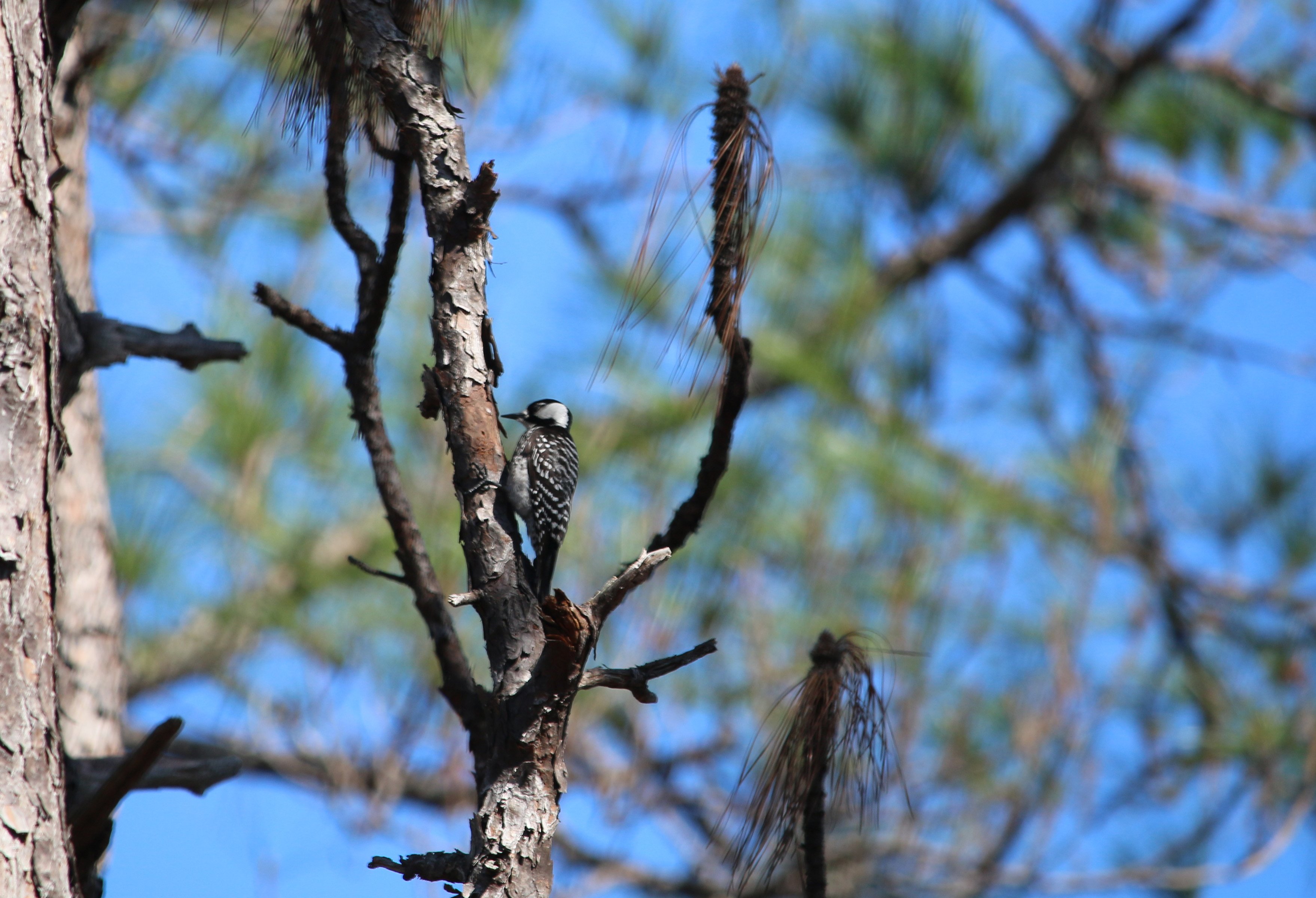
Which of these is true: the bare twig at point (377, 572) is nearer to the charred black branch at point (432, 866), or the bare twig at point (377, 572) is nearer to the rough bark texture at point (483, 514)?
the rough bark texture at point (483, 514)

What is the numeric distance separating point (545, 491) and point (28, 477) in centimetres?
165

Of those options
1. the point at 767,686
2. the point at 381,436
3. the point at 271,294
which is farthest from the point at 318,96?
the point at 767,686

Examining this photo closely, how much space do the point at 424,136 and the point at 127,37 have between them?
2.01m

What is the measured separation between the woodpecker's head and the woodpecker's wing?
0.77 feet

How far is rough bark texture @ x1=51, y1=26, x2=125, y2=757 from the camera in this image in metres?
A: 2.49

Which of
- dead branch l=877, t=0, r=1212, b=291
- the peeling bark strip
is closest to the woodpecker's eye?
the peeling bark strip

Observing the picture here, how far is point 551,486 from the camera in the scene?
307cm

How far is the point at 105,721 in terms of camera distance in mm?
2562

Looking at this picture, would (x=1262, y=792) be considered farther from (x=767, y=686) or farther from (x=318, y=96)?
(x=318, y=96)

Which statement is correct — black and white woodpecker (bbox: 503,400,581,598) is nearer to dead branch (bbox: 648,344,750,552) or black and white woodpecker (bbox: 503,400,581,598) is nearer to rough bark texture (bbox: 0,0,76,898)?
dead branch (bbox: 648,344,750,552)

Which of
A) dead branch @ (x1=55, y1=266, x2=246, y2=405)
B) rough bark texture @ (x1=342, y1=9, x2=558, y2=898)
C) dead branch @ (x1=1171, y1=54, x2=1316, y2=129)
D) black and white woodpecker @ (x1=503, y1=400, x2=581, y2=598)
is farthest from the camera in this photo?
dead branch @ (x1=1171, y1=54, x2=1316, y2=129)

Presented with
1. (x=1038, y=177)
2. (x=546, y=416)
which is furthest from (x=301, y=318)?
(x=1038, y=177)

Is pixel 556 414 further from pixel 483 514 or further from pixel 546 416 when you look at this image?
pixel 483 514

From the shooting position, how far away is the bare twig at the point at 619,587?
1359 millimetres
